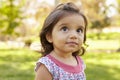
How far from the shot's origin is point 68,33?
231 centimetres

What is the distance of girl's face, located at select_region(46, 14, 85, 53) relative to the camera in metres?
2.31

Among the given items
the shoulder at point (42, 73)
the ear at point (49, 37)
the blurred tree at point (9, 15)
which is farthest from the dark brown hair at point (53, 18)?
the blurred tree at point (9, 15)

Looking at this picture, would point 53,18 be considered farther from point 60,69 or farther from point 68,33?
point 60,69

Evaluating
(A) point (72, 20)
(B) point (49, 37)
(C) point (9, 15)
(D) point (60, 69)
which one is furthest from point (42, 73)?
(C) point (9, 15)

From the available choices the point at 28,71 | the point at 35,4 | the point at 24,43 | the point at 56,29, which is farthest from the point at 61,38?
the point at 24,43

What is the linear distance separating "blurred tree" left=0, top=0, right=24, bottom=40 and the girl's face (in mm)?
13080

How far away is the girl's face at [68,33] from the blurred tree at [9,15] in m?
13.1

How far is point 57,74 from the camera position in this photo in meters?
2.34

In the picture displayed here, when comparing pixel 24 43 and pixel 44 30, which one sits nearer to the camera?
pixel 44 30

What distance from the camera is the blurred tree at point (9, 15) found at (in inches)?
605

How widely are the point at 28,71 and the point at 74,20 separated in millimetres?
4320

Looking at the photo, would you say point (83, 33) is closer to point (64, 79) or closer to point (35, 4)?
point (64, 79)

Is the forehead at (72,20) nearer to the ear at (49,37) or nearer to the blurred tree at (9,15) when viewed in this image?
the ear at (49,37)

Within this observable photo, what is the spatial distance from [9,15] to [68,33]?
1356 cm
